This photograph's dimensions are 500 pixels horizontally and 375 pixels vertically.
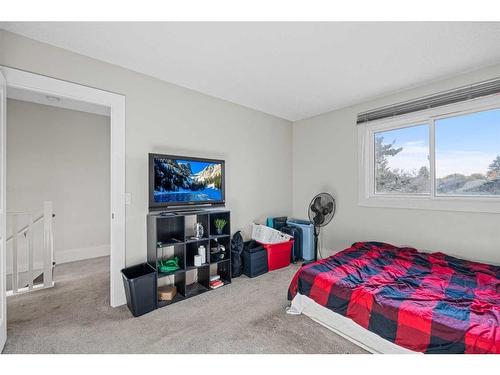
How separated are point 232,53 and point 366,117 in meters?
2.14

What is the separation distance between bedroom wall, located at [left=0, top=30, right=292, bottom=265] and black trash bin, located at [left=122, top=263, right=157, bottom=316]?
332 mm

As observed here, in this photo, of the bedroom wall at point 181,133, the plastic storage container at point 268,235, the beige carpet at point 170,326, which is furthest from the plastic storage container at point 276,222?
the beige carpet at point 170,326

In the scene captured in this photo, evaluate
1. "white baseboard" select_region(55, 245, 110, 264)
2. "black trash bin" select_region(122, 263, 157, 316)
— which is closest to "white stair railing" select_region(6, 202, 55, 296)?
"white baseboard" select_region(55, 245, 110, 264)

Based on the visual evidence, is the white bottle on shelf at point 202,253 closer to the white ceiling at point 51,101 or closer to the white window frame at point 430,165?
the white ceiling at point 51,101

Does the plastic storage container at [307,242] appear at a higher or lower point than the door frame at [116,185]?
lower

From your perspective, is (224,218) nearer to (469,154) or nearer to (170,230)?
(170,230)

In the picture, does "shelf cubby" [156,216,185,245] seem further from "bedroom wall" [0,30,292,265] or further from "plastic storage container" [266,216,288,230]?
"plastic storage container" [266,216,288,230]

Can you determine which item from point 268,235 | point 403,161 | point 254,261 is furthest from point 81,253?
point 403,161

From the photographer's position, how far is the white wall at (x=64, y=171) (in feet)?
10.5

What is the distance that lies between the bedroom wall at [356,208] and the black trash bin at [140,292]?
2.63 metres

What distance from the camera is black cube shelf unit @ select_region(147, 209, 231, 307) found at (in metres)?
2.37

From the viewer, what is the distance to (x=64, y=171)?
3553mm

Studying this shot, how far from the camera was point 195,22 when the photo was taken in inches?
66.9

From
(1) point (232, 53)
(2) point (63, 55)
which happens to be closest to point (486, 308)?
(1) point (232, 53)
